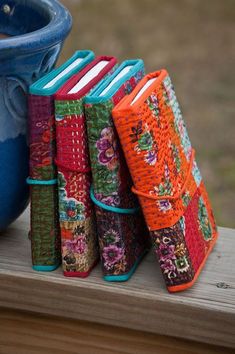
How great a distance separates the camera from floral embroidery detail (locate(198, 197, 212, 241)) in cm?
192

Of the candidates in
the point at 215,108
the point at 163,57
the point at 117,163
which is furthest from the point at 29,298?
the point at 163,57

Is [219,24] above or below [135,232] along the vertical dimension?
below

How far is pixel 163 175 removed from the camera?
5.73 feet

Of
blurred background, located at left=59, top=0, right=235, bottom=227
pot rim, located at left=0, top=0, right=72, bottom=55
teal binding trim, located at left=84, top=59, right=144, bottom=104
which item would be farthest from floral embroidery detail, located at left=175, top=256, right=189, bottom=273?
blurred background, located at left=59, top=0, right=235, bottom=227

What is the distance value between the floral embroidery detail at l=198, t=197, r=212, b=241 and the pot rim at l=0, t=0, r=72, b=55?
0.43 meters

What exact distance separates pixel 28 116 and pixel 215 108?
6.51ft

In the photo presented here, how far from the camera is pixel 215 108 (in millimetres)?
3686

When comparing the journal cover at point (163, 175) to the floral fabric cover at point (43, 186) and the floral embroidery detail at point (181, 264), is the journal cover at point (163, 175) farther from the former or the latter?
the floral fabric cover at point (43, 186)

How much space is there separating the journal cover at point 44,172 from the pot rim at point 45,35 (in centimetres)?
7

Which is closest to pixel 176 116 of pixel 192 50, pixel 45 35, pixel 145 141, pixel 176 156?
pixel 176 156

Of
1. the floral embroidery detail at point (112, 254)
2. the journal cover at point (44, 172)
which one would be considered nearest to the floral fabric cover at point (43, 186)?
the journal cover at point (44, 172)

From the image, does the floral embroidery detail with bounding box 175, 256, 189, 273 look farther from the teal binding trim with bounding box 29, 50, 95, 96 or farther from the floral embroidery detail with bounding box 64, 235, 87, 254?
the teal binding trim with bounding box 29, 50, 95, 96

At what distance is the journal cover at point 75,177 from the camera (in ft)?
5.64

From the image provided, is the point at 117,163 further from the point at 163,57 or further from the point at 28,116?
the point at 163,57
